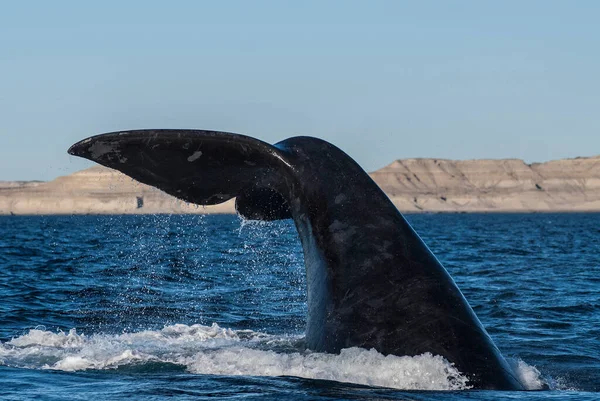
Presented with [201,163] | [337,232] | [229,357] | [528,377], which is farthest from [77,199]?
[337,232]

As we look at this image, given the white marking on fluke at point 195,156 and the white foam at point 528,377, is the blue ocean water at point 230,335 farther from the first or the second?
the white marking on fluke at point 195,156

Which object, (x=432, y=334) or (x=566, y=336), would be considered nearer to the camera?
(x=432, y=334)

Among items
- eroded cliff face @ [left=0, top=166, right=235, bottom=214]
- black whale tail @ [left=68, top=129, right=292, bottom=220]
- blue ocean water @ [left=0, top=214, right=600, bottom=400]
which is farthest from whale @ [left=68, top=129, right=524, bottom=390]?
eroded cliff face @ [left=0, top=166, right=235, bottom=214]

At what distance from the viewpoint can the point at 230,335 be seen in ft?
35.6

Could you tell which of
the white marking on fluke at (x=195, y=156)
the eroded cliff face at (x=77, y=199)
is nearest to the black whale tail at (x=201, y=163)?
the white marking on fluke at (x=195, y=156)

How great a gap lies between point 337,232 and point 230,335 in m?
3.86

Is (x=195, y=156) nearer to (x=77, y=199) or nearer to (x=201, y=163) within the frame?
(x=201, y=163)

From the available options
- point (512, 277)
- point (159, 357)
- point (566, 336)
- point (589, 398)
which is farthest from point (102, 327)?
point (512, 277)

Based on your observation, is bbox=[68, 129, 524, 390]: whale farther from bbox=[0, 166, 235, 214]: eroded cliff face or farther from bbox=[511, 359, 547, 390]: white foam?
bbox=[0, 166, 235, 214]: eroded cliff face

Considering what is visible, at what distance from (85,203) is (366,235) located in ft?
603

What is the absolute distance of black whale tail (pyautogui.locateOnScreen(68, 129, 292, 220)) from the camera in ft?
23.9

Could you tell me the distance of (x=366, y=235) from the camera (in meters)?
7.27

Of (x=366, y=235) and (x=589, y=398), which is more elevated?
(x=366, y=235)

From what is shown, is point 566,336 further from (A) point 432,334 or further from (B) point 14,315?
(B) point 14,315
